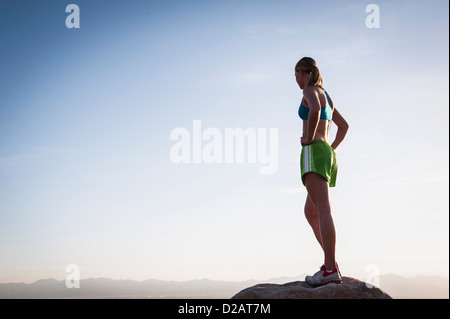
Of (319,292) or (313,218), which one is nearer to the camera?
(319,292)

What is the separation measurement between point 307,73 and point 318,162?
1.22 m

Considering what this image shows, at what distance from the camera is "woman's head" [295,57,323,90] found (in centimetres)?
621

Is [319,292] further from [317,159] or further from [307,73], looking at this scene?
[307,73]

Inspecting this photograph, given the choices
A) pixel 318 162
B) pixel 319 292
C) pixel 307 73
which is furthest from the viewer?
pixel 307 73

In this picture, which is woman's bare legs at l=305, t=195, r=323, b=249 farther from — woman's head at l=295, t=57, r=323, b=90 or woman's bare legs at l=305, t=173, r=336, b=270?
woman's head at l=295, t=57, r=323, b=90

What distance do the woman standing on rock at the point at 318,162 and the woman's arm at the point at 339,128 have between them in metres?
0.44

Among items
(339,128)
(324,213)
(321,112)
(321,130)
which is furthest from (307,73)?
(324,213)

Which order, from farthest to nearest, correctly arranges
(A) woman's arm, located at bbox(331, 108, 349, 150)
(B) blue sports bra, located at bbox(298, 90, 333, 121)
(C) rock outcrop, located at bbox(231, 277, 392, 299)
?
(A) woman's arm, located at bbox(331, 108, 349, 150) < (B) blue sports bra, located at bbox(298, 90, 333, 121) < (C) rock outcrop, located at bbox(231, 277, 392, 299)

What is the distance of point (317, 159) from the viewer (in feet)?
19.7

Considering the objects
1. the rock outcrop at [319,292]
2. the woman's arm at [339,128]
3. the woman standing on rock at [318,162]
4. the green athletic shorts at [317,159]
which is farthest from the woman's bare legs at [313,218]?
the woman's arm at [339,128]

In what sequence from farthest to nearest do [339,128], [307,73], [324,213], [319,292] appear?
1. [339,128]
2. [307,73]
3. [324,213]
4. [319,292]

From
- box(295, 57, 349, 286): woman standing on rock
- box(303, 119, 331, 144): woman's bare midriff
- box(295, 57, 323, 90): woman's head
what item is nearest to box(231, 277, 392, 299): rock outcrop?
box(295, 57, 349, 286): woman standing on rock
